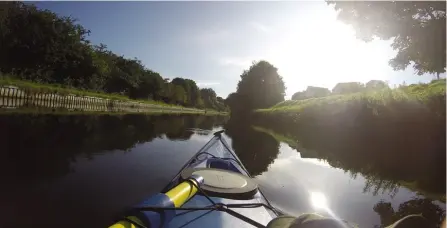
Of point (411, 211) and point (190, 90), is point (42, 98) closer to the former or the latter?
point (411, 211)

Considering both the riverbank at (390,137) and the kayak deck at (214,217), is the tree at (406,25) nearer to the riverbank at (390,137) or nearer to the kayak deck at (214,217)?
the riverbank at (390,137)

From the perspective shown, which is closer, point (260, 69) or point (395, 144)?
point (395, 144)

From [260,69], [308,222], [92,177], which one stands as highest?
[260,69]

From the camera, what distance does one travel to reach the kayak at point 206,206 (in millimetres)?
2125

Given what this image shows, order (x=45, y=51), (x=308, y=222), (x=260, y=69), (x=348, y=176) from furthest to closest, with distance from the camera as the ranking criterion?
1. (x=260, y=69)
2. (x=45, y=51)
3. (x=348, y=176)
4. (x=308, y=222)

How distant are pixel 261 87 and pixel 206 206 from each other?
185 ft

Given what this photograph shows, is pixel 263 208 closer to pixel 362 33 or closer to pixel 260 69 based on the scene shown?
pixel 362 33

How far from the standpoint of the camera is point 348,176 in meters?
6.60

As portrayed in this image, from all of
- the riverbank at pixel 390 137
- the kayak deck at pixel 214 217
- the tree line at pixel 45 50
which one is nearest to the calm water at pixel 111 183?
the kayak deck at pixel 214 217

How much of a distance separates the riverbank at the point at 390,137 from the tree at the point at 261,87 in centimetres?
4023

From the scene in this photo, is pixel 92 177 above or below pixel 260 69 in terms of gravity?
below

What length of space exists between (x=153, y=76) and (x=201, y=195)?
4901cm

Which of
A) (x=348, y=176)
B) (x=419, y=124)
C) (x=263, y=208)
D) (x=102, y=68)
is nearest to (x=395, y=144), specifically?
(x=419, y=124)

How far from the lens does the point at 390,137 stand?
12016mm
